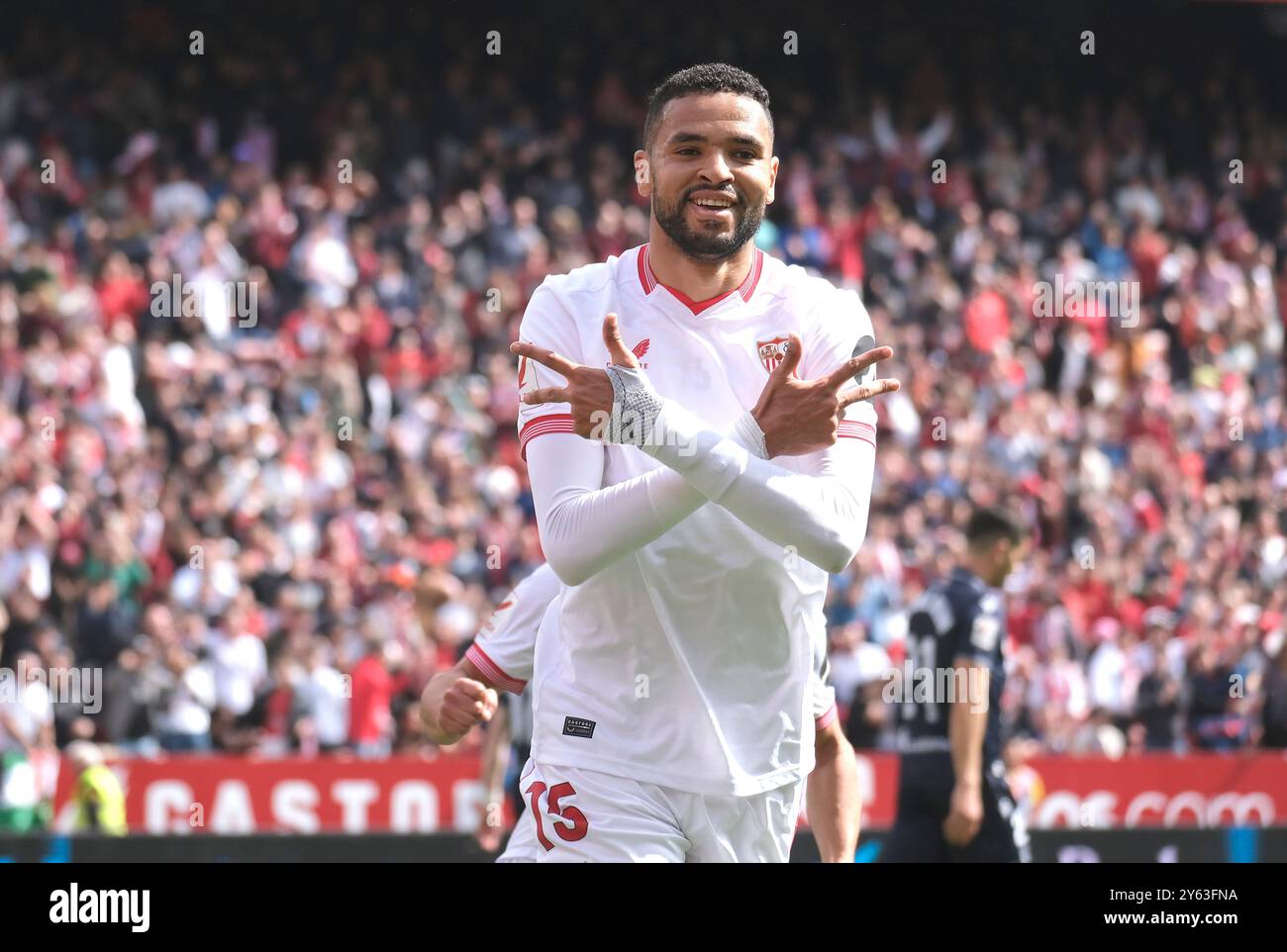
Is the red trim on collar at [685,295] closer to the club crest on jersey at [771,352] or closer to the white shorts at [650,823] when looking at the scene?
the club crest on jersey at [771,352]

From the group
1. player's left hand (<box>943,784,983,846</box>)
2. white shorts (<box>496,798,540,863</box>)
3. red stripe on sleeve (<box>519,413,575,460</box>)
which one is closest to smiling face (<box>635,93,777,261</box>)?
red stripe on sleeve (<box>519,413,575,460</box>)

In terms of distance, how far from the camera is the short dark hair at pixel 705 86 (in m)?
4.16

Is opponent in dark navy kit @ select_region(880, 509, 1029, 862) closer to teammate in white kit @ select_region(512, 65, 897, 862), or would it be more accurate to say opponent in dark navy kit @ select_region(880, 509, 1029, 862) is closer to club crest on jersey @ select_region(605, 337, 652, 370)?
teammate in white kit @ select_region(512, 65, 897, 862)

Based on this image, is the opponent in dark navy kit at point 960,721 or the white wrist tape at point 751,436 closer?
the white wrist tape at point 751,436

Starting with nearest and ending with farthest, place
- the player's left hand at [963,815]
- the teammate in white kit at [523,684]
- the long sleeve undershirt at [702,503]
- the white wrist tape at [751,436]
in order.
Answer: the long sleeve undershirt at [702,503] < the white wrist tape at [751,436] < the teammate in white kit at [523,684] < the player's left hand at [963,815]

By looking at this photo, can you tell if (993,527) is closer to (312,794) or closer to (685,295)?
(685,295)

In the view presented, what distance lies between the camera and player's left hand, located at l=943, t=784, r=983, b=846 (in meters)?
7.14

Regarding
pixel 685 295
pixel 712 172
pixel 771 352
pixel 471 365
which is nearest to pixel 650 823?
pixel 771 352

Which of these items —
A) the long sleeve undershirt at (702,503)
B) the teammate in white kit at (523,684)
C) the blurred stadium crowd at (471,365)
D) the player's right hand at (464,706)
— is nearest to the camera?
the long sleeve undershirt at (702,503)

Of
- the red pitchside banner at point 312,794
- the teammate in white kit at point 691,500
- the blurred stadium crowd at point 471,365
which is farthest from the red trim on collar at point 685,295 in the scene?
the red pitchside banner at point 312,794

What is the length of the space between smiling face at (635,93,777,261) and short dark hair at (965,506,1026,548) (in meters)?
3.64

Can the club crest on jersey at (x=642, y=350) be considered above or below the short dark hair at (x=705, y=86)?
below

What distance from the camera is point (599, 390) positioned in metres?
3.87

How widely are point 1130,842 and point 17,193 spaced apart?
11473mm
